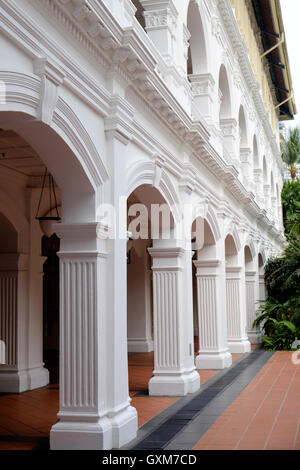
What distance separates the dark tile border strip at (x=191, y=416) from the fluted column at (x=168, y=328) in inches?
17.4

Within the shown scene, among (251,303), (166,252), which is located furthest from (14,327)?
(251,303)

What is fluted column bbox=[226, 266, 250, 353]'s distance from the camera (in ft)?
57.9

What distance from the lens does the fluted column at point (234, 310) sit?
17641mm

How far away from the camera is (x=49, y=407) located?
9.65 metres

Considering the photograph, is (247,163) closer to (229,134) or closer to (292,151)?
(229,134)

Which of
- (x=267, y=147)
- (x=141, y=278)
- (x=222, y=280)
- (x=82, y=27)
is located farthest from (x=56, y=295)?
(x=267, y=147)

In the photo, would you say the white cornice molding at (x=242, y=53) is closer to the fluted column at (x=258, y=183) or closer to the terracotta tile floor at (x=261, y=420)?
the fluted column at (x=258, y=183)

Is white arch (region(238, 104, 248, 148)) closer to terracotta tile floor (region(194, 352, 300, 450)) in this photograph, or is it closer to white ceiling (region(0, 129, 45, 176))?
terracotta tile floor (region(194, 352, 300, 450))

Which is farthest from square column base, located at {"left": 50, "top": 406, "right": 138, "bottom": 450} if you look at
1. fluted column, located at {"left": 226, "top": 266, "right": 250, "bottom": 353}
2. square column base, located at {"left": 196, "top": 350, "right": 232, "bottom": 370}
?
fluted column, located at {"left": 226, "top": 266, "right": 250, "bottom": 353}

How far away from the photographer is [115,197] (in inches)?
292

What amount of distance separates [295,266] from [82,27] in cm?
1649

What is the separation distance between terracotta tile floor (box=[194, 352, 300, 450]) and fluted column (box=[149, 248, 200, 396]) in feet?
4.01

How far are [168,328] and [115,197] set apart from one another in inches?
165

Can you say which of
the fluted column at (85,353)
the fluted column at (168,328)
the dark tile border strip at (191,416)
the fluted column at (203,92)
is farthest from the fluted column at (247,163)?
the fluted column at (85,353)
